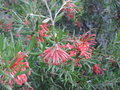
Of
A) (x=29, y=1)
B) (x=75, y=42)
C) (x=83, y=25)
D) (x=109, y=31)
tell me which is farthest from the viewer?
(x=83, y=25)

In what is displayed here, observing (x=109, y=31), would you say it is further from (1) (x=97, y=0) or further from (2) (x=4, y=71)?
(2) (x=4, y=71)

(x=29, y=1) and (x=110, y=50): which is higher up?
(x=29, y=1)

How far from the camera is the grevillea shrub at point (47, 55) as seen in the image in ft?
3.20

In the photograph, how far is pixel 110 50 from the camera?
6.25ft

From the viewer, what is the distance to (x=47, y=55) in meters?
1.03

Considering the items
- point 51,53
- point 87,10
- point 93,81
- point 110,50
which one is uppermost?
point 87,10

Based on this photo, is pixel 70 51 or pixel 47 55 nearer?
pixel 47 55

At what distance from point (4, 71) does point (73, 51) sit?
49cm

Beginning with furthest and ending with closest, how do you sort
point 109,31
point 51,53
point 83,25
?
point 83,25, point 109,31, point 51,53

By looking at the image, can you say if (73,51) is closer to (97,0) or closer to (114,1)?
(114,1)

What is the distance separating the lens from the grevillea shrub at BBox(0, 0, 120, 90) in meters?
0.98

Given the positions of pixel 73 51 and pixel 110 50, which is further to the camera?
pixel 110 50

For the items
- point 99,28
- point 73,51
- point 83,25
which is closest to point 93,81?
point 73,51

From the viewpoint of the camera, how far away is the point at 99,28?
2.96 metres
